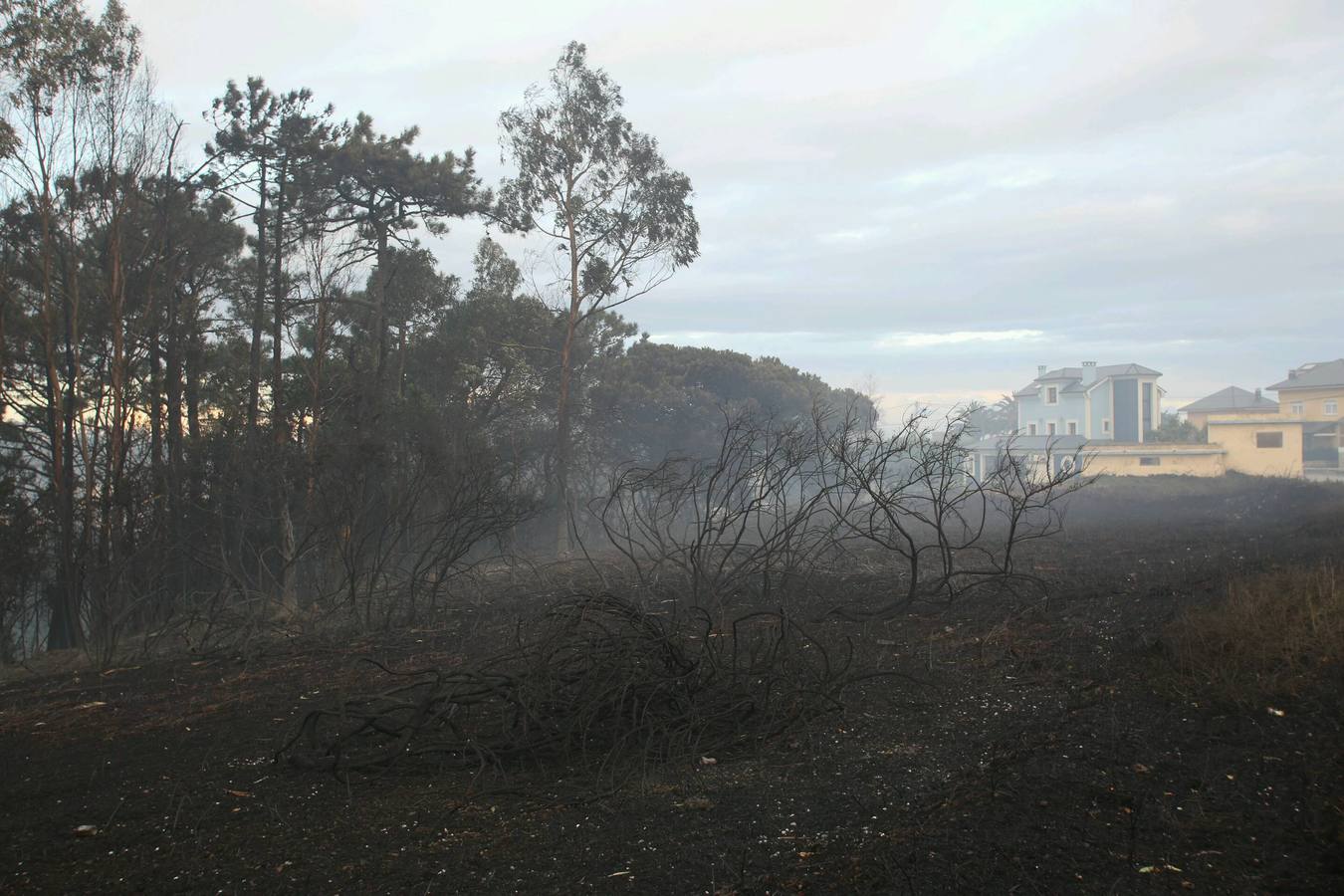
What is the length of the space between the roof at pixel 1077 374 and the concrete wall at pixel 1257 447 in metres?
13.0

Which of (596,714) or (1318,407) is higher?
(1318,407)

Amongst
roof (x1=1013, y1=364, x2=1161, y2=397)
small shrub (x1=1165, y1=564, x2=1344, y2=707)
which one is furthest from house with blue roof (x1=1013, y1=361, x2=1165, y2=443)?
small shrub (x1=1165, y1=564, x2=1344, y2=707)

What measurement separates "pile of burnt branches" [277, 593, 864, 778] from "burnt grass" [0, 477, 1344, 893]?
177 millimetres

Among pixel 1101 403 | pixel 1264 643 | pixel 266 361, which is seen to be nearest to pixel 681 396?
pixel 266 361

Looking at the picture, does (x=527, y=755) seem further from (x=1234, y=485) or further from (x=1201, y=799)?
(x=1234, y=485)

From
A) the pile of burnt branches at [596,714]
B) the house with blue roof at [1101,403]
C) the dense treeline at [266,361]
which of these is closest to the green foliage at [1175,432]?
the house with blue roof at [1101,403]

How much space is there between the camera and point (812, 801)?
13.1ft

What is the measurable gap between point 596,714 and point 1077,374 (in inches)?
2141

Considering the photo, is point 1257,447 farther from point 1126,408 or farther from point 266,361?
point 266,361

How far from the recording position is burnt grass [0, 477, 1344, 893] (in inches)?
129

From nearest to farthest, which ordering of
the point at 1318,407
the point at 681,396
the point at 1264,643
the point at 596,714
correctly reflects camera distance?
the point at 596,714 → the point at 1264,643 → the point at 681,396 → the point at 1318,407

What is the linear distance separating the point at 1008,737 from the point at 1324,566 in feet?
14.9

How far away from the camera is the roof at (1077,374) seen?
51.8m

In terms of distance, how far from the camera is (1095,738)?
449 centimetres
